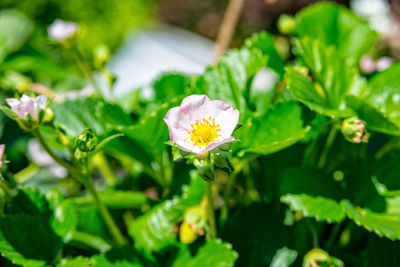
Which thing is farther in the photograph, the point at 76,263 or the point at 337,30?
the point at 337,30

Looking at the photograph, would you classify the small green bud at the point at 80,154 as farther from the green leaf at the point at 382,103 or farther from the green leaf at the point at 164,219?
the green leaf at the point at 382,103

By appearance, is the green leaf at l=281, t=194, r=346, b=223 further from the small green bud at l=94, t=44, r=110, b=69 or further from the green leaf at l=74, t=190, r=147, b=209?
the small green bud at l=94, t=44, r=110, b=69

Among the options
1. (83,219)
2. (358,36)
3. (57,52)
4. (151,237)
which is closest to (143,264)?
(151,237)

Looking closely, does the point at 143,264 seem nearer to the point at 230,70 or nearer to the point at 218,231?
the point at 218,231

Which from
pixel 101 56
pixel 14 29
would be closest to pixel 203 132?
pixel 101 56

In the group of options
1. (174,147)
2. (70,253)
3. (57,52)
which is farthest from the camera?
(57,52)

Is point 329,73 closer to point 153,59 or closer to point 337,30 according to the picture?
point 337,30

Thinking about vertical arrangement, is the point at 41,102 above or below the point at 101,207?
above
